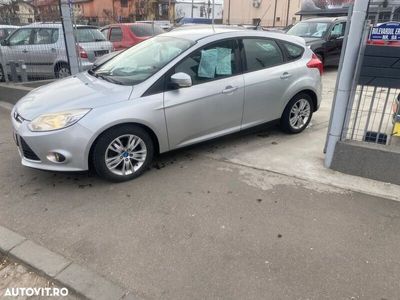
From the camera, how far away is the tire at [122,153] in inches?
149

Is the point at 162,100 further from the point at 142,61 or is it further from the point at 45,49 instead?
the point at 45,49

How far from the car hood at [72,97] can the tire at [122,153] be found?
13.4 inches

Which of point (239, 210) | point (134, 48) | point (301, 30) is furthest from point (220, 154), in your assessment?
point (301, 30)

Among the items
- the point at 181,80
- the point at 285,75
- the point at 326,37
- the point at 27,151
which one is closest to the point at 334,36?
the point at 326,37

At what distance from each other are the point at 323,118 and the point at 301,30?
7.11 meters

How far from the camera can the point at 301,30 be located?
12.5 meters

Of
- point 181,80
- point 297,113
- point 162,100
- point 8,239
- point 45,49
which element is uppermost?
point 181,80

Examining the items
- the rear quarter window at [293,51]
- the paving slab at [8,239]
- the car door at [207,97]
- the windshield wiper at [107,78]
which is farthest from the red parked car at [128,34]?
the paving slab at [8,239]

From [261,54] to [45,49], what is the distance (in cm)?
594

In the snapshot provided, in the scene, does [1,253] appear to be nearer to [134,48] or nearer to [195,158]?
[195,158]

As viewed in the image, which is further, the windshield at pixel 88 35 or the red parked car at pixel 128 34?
the red parked car at pixel 128 34

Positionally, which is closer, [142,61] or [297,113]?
[142,61]

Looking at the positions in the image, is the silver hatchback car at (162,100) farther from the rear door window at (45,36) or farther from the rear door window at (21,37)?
the rear door window at (21,37)

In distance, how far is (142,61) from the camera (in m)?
4.47
